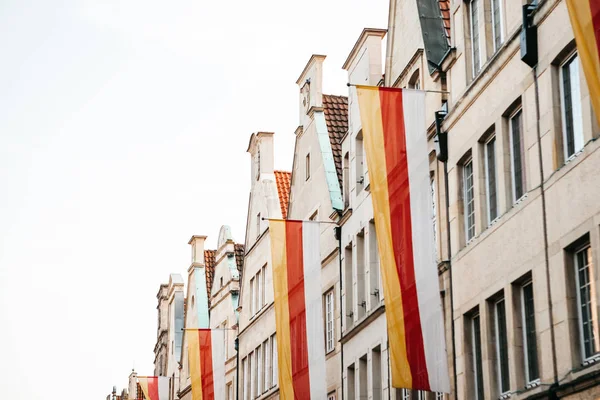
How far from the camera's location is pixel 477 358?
23.5m

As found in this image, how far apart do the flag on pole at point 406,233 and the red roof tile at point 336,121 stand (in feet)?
44.5

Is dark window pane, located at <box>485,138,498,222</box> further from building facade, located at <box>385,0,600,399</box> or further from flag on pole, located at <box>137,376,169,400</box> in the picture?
flag on pole, located at <box>137,376,169,400</box>

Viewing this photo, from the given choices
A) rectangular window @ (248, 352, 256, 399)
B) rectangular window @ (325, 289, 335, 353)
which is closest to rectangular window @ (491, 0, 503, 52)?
rectangular window @ (325, 289, 335, 353)

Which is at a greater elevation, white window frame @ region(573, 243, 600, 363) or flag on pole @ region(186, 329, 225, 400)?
flag on pole @ region(186, 329, 225, 400)

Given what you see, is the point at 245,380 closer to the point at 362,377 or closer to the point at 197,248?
the point at 197,248

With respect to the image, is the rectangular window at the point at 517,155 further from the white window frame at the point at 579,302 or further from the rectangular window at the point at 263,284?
the rectangular window at the point at 263,284

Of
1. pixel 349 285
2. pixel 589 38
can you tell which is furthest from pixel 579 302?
pixel 349 285

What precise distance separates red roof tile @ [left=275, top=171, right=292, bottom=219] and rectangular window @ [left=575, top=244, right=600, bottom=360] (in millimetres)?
24814

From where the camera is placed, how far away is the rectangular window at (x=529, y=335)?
2073 cm

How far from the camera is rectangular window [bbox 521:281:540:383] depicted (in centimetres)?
2073

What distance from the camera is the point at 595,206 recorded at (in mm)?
18047

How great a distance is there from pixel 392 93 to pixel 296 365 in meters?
8.70

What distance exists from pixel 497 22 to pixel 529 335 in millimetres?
6342

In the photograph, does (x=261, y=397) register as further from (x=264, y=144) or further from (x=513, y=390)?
(x=513, y=390)
